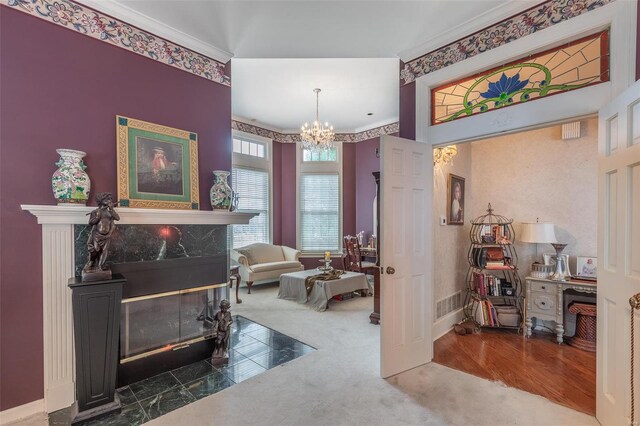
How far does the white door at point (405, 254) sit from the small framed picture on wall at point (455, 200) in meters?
1.05

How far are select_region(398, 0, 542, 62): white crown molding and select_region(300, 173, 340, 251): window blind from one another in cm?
438

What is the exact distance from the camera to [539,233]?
3.65 metres

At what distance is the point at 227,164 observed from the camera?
3445 mm

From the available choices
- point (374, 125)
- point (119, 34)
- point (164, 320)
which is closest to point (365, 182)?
point (374, 125)

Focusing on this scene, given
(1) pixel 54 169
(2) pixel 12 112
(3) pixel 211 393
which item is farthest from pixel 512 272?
(2) pixel 12 112

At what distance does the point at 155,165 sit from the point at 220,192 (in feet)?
2.10

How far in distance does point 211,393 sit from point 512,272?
3954 millimetres

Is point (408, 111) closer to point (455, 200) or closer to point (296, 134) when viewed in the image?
point (455, 200)

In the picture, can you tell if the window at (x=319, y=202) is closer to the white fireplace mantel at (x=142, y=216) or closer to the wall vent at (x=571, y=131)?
the white fireplace mantel at (x=142, y=216)

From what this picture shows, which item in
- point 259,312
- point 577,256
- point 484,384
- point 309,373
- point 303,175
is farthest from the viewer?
point 303,175

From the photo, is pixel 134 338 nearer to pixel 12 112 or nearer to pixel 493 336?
pixel 12 112

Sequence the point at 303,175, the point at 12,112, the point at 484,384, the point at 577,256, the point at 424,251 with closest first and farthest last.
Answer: the point at 12,112, the point at 484,384, the point at 424,251, the point at 577,256, the point at 303,175

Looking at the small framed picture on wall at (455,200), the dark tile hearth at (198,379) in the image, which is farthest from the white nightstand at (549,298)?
the dark tile hearth at (198,379)

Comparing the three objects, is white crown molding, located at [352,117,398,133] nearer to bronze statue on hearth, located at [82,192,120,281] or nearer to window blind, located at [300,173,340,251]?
window blind, located at [300,173,340,251]
